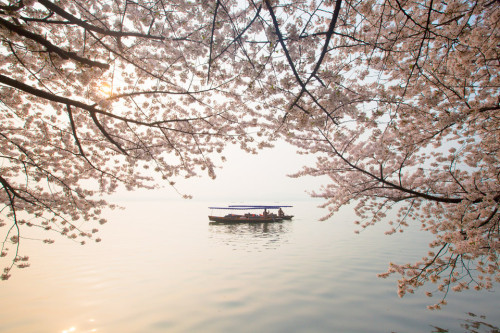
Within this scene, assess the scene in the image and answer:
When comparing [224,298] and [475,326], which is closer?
[475,326]

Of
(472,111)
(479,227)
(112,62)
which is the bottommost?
(479,227)

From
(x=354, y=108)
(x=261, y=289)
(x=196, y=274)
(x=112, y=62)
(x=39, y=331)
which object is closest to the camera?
(x=354, y=108)

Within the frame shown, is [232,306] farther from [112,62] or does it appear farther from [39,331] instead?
[112,62]

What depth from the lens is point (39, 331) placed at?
6.57 m

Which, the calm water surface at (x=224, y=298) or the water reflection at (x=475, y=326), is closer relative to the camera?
the water reflection at (x=475, y=326)

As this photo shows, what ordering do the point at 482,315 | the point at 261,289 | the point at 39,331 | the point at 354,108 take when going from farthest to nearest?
the point at 261,289 < the point at 482,315 < the point at 39,331 < the point at 354,108

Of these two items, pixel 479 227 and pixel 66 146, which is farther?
pixel 66 146

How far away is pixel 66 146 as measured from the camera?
21.9ft

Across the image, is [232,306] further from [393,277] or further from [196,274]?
[393,277]

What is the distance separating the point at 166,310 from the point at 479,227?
849cm

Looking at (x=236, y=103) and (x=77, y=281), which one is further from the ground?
(x=236, y=103)

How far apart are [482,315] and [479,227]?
562 cm

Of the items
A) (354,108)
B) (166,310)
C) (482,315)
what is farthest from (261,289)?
(354,108)

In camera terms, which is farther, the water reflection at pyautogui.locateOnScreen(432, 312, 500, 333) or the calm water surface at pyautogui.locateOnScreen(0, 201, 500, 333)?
the calm water surface at pyautogui.locateOnScreen(0, 201, 500, 333)
